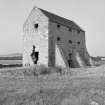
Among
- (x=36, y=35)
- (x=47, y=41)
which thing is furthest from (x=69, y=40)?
(x=36, y=35)

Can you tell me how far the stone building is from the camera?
26578 millimetres

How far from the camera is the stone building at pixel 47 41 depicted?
26578 millimetres

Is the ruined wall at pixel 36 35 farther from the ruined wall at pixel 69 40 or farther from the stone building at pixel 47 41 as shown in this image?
the ruined wall at pixel 69 40

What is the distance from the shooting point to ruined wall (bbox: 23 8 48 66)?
26.6m

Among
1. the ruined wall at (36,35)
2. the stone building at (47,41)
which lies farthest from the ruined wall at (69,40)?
the ruined wall at (36,35)

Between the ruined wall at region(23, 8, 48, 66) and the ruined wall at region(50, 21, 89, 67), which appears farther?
the ruined wall at region(50, 21, 89, 67)

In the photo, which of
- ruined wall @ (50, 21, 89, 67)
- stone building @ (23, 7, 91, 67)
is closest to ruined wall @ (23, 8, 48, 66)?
stone building @ (23, 7, 91, 67)

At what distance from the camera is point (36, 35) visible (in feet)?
91.4

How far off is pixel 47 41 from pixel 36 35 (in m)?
2.92

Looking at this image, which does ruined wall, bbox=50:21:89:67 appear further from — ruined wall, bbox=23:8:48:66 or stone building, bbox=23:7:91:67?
ruined wall, bbox=23:8:48:66

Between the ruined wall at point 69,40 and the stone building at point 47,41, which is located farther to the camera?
the ruined wall at point 69,40

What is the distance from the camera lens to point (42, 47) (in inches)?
1057

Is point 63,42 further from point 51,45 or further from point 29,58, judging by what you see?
point 29,58

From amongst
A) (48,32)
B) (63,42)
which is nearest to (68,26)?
(63,42)
